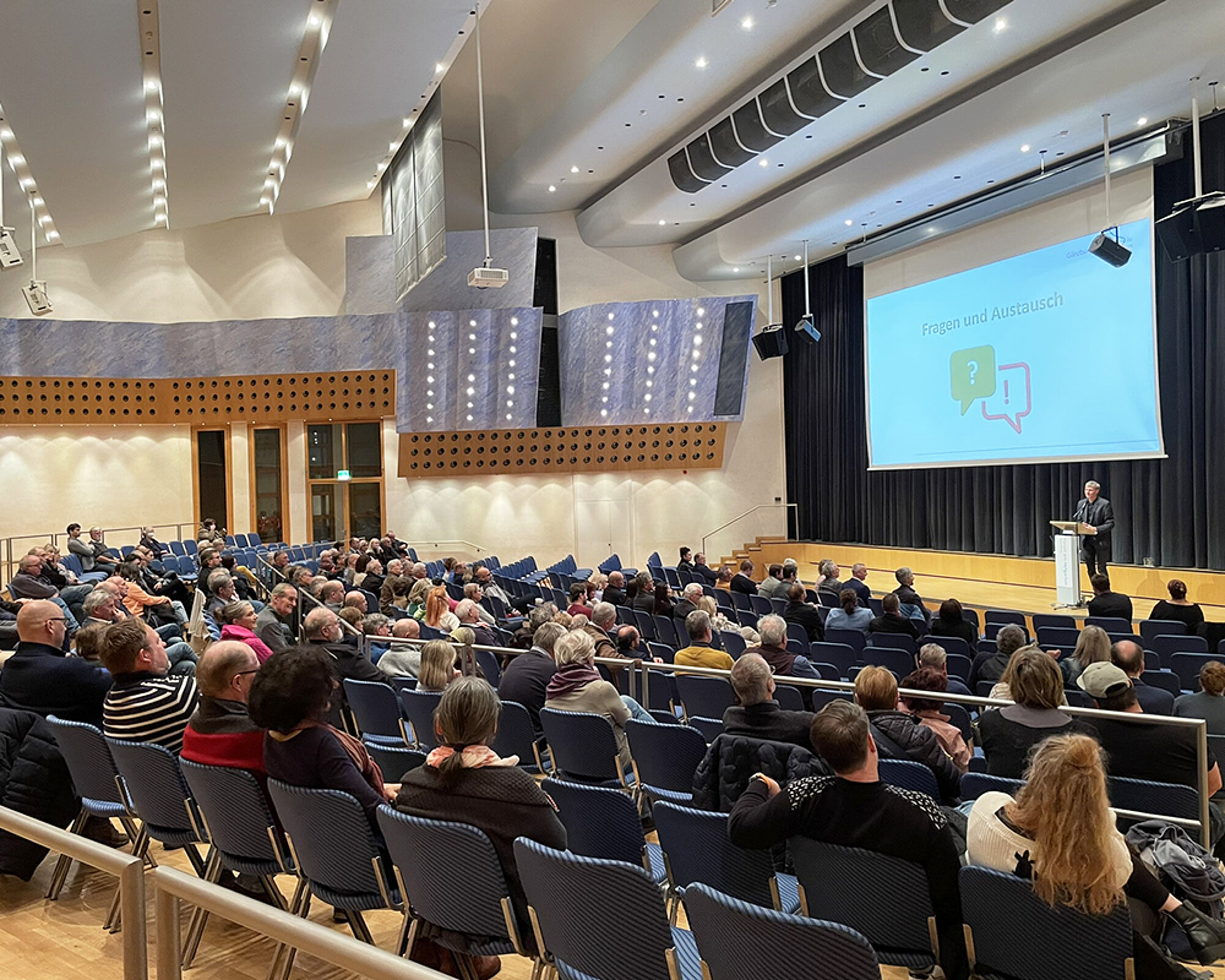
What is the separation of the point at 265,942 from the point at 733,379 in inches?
671

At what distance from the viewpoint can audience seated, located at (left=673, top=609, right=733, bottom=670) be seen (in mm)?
6055

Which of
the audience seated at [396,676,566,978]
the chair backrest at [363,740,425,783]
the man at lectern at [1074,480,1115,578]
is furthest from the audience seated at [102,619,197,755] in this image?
the man at lectern at [1074,480,1115,578]

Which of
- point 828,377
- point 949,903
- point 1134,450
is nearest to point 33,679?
point 949,903

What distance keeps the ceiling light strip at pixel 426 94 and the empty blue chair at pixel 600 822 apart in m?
9.56

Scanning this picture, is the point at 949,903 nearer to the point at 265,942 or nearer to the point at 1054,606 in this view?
the point at 265,942

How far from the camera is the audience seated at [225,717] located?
3447mm

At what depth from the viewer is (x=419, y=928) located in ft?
9.64

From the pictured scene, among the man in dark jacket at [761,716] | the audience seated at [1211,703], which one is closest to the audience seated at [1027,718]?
the man in dark jacket at [761,716]

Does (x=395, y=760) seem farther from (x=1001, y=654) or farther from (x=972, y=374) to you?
(x=972, y=374)

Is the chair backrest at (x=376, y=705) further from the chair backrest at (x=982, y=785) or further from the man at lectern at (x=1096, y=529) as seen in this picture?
the man at lectern at (x=1096, y=529)

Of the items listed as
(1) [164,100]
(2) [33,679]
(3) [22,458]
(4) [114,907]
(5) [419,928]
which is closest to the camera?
(5) [419,928]

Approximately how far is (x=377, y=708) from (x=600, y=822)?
2.60m

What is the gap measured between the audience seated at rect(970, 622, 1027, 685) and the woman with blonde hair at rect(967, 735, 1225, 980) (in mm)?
3303

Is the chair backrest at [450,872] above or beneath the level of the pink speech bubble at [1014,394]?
beneath
